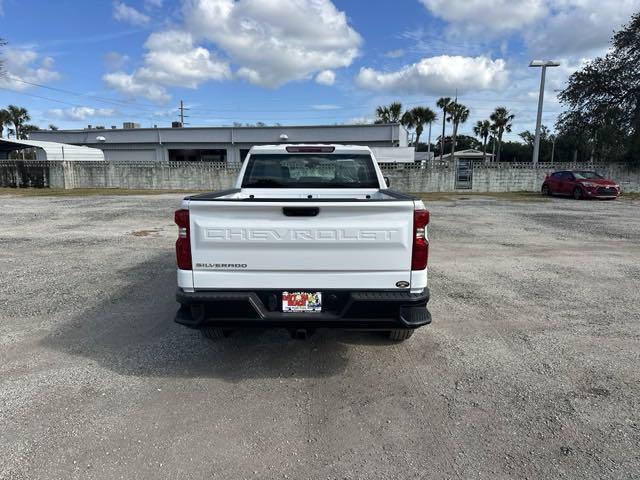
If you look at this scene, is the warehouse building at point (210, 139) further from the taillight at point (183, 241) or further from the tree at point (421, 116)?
the taillight at point (183, 241)

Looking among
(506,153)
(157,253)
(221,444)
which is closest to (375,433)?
(221,444)

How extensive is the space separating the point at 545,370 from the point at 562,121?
103 feet

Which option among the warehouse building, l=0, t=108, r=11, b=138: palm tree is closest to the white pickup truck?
the warehouse building

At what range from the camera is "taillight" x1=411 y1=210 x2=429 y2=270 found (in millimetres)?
3443

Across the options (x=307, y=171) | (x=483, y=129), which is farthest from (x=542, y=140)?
(x=307, y=171)

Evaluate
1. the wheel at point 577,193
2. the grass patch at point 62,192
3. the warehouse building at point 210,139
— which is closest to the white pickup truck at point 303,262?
the wheel at point 577,193

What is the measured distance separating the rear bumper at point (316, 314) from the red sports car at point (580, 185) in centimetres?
2171

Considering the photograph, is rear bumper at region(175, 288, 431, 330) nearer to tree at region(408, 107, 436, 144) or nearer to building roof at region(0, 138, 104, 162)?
building roof at region(0, 138, 104, 162)

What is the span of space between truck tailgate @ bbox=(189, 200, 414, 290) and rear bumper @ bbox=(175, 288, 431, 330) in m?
0.08

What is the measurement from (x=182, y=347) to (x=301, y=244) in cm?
186

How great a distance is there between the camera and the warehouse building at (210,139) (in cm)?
3812

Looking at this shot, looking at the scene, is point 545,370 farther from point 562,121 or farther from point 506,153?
point 506,153

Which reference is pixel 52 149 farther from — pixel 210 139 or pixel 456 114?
pixel 456 114

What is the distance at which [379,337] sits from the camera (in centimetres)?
468
